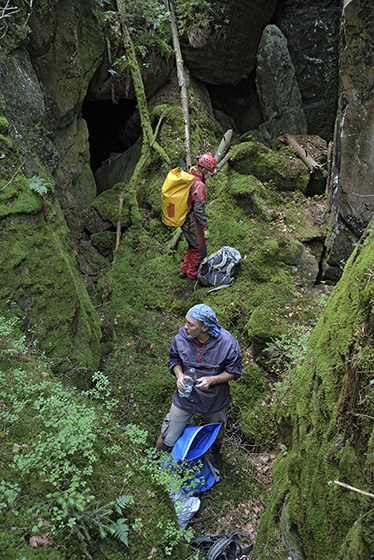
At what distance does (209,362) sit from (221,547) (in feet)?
5.55

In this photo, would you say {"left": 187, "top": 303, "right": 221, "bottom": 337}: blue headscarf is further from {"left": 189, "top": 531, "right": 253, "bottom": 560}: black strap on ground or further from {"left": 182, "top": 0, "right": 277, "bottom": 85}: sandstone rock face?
{"left": 182, "top": 0, "right": 277, "bottom": 85}: sandstone rock face

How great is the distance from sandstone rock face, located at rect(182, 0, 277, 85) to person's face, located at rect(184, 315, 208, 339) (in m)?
10.9

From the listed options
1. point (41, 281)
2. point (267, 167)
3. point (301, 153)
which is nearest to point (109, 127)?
point (267, 167)

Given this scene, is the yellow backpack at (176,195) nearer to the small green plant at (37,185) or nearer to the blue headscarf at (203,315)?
the small green plant at (37,185)

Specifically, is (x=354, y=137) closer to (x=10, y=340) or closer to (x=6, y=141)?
(x=6, y=141)

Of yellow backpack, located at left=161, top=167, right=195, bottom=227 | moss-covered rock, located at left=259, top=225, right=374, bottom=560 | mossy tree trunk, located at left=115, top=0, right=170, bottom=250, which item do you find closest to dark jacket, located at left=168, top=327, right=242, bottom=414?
moss-covered rock, located at left=259, top=225, right=374, bottom=560

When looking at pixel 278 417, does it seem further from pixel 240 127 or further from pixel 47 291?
pixel 240 127

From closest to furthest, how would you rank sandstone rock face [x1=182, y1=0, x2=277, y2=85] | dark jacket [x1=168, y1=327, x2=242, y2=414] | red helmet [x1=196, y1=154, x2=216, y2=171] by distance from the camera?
dark jacket [x1=168, y1=327, x2=242, y2=414], red helmet [x1=196, y1=154, x2=216, y2=171], sandstone rock face [x1=182, y1=0, x2=277, y2=85]

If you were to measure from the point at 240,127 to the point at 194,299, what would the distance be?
9709mm

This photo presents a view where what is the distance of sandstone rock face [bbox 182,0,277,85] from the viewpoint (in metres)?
11.3

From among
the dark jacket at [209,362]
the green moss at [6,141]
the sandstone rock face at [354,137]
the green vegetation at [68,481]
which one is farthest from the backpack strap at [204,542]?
the sandstone rock face at [354,137]

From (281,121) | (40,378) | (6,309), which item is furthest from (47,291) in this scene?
(281,121)

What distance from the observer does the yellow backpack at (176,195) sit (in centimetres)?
637

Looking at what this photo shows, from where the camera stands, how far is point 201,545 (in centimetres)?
346
